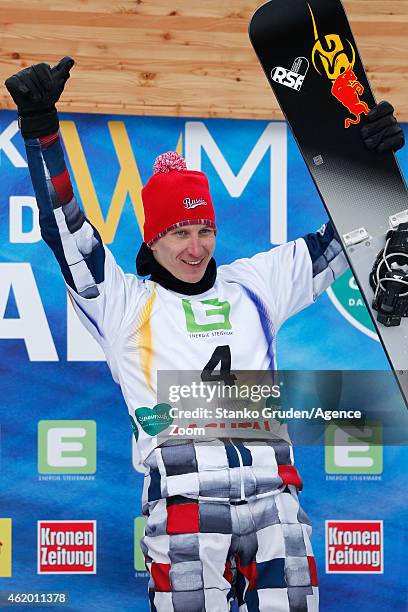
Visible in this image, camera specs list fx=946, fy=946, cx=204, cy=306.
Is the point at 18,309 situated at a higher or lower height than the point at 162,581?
higher

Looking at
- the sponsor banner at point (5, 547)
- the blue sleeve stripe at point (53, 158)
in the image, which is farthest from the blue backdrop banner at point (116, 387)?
the blue sleeve stripe at point (53, 158)

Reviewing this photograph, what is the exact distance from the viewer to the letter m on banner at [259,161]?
3184 millimetres

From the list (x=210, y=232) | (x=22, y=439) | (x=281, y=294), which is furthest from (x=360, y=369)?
(x=22, y=439)

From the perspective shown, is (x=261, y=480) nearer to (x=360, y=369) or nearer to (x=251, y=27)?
(x=360, y=369)

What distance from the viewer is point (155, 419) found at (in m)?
2.41

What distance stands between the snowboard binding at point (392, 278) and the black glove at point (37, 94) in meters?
0.94

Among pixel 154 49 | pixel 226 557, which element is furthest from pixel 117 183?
pixel 226 557

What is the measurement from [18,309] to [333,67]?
1.28 m

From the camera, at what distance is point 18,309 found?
3123 mm

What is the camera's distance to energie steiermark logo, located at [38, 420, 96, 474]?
3113 millimetres

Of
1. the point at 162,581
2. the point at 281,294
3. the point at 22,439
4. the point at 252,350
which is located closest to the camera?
the point at 162,581

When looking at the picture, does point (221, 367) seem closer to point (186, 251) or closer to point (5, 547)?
point (186, 251)

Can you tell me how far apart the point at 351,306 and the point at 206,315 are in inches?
35.9

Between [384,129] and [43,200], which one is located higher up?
[384,129]
